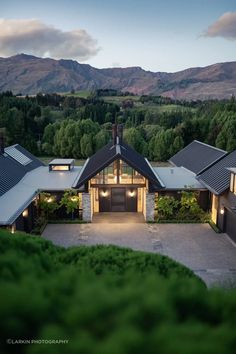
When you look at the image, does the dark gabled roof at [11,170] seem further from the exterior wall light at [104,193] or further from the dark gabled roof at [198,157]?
the dark gabled roof at [198,157]

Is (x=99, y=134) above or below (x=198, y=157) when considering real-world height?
above

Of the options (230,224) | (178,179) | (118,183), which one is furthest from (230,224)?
(118,183)

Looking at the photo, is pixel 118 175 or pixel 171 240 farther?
pixel 118 175

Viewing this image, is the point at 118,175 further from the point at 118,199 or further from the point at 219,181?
the point at 219,181

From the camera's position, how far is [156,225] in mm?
23125

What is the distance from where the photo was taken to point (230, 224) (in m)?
20.7

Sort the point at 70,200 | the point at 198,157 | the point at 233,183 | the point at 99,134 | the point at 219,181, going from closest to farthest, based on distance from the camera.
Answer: the point at 233,183 < the point at 219,181 < the point at 70,200 < the point at 198,157 < the point at 99,134

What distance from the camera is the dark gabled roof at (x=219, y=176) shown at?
69.8 ft

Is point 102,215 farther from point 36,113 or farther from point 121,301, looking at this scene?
point 36,113

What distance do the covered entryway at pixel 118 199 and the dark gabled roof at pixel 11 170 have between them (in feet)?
20.5

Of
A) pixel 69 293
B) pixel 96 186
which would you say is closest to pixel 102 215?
pixel 96 186

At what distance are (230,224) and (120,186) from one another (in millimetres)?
7531

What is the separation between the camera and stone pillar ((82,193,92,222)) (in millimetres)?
23500

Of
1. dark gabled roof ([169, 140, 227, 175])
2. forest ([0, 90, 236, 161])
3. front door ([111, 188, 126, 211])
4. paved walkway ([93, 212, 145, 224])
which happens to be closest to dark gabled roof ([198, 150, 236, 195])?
dark gabled roof ([169, 140, 227, 175])
